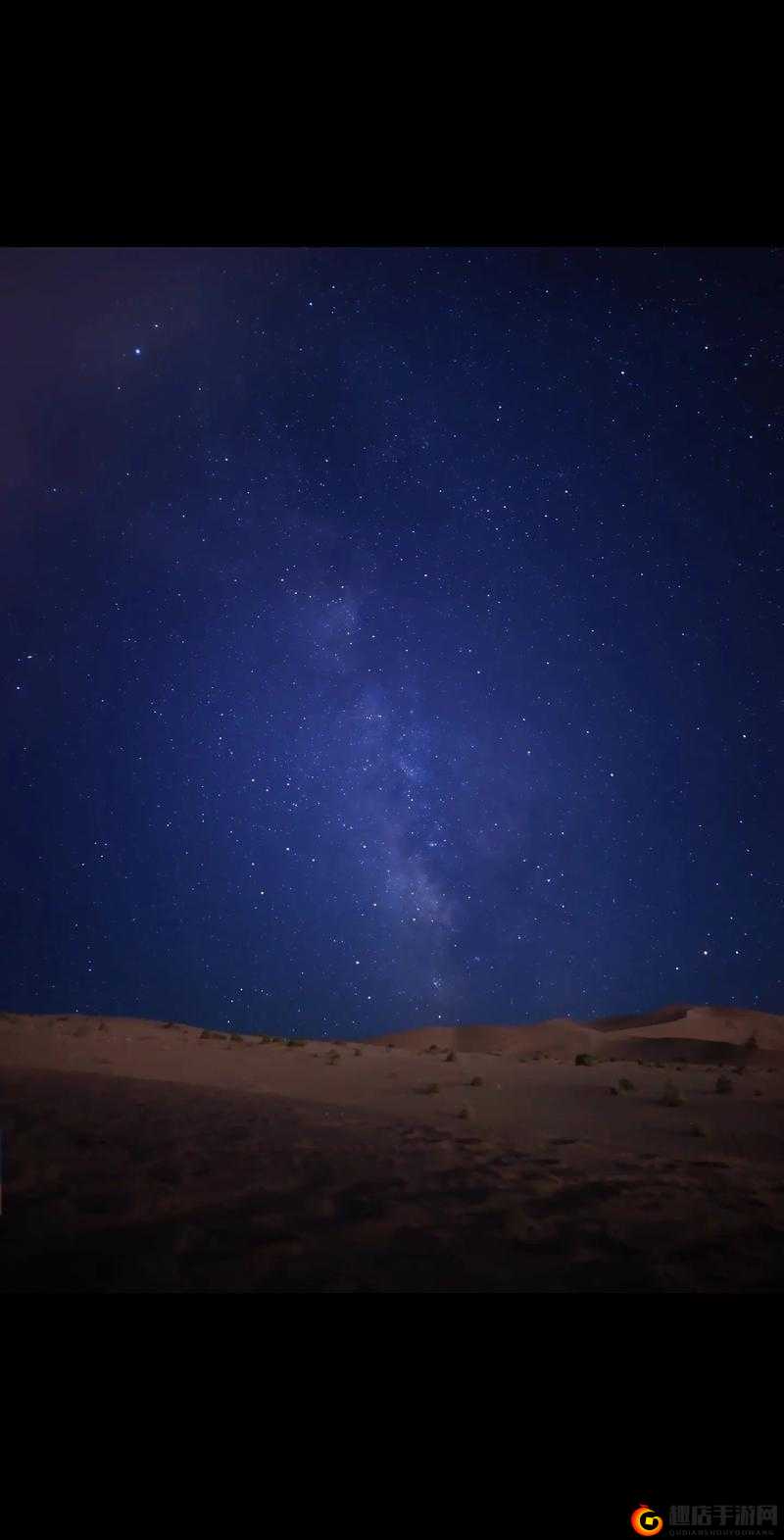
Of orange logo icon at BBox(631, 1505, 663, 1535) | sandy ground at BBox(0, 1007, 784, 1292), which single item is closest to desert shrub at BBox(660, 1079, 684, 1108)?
sandy ground at BBox(0, 1007, 784, 1292)

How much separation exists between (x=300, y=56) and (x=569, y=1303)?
6.11 meters

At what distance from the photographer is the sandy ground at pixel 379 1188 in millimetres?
4180

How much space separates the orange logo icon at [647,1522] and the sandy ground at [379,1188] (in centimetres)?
150

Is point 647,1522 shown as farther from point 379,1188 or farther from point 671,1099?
point 671,1099

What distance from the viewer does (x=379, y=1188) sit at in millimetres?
5410

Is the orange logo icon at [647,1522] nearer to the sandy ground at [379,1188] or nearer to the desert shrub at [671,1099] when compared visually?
the sandy ground at [379,1188]

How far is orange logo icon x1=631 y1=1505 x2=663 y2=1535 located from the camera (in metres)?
2.53

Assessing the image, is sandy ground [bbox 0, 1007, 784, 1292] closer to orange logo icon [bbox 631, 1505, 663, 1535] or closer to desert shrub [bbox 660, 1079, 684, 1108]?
desert shrub [bbox 660, 1079, 684, 1108]

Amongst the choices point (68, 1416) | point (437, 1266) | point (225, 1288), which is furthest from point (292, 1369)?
point (437, 1266)

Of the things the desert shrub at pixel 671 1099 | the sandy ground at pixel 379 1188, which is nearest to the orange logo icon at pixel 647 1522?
the sandy ground at pixel 379 1188

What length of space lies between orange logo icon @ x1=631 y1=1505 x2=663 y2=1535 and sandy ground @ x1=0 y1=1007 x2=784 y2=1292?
1496mm

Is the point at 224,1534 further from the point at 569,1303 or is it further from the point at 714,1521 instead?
the point at 714,1521

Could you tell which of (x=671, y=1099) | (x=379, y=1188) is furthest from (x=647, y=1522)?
(x=671, y=1099)

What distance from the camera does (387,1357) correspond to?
3.03 metres
